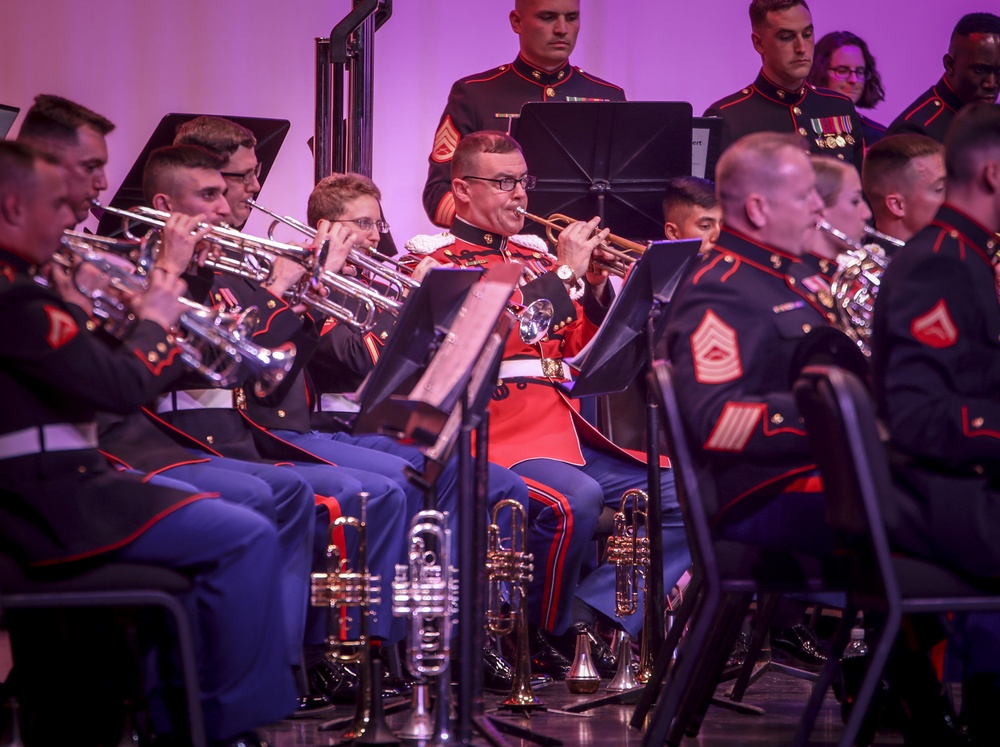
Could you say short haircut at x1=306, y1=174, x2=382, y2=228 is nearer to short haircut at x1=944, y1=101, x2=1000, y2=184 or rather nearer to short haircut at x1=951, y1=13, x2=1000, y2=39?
short haircut at x1=944, y1=101, x2=1000, y2=184

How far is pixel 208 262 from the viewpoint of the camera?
14.5 ft

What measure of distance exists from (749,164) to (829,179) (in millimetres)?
759

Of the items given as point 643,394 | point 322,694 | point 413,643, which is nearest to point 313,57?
point 643,394

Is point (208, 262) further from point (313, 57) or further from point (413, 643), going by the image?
point (313, 57)

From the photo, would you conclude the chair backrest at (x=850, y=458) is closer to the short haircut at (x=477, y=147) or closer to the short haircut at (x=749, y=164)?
the short haircut at (x=749, y=164)

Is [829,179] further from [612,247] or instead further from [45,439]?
[45,439]

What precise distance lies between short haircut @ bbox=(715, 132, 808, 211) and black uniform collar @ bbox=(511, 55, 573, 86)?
2.84 m

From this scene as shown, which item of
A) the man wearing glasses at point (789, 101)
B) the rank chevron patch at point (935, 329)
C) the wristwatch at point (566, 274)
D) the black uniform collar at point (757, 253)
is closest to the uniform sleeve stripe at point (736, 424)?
the rank chevron patch at point (935, 329)

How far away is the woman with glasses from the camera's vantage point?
732 cm

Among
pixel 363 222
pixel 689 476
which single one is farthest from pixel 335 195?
pixel 689 476

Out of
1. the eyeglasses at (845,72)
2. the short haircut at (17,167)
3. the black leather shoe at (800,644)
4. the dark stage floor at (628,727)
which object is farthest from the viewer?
the eyeglasses at (845,72)

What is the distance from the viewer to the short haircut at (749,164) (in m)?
3.76

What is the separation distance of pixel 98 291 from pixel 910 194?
2.97 meters

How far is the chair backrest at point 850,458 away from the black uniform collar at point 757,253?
2.37ft
